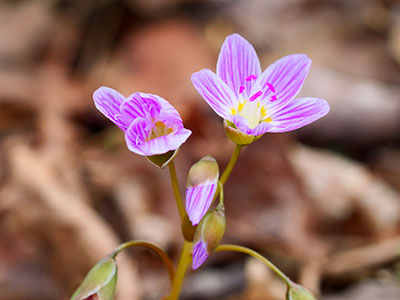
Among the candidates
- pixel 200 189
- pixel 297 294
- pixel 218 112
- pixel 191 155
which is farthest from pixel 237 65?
pixel 191 155

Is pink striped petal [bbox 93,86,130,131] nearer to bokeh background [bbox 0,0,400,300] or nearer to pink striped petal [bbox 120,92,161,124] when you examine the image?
pink striped petal [bbox 120,92,161,124]

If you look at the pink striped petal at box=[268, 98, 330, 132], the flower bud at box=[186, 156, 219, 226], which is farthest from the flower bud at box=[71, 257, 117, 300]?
the pink striped petal at box=[268, 98, 330, 132]

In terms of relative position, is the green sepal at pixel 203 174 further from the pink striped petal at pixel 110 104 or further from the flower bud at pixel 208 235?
the pink striped petal at pixel 110 104

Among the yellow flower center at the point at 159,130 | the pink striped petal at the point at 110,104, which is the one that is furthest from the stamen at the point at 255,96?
the pink striped petal at the point at 110,104

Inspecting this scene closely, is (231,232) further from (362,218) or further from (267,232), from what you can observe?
(362,218)

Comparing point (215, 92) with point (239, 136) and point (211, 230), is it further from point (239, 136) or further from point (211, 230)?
point (211, 230)

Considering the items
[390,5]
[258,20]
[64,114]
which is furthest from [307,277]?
[390,5]
